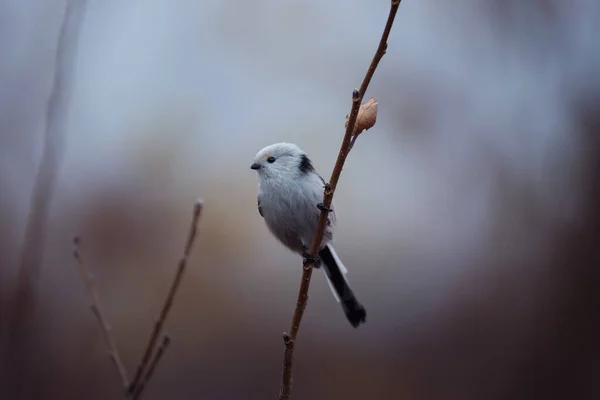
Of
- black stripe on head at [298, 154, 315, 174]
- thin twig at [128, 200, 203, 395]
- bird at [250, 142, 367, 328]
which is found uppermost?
black stripe on head at [298, 154, 315, 174]

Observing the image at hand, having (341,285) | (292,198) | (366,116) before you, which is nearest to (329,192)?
(366,116)

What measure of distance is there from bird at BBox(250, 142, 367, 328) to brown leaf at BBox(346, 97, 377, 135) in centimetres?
75

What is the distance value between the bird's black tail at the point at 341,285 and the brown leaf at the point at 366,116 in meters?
0.96

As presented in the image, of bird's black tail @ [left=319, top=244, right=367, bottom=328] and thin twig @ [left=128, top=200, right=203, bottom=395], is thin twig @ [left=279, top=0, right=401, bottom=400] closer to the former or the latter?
thin twig @ [left=128, top=200, right=203, bottom=395]

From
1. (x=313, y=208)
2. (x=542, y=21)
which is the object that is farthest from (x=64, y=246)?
(x=542, y=21)

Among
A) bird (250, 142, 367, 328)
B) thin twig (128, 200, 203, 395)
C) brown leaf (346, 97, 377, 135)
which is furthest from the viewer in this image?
bird (250, 142, 367, 328)

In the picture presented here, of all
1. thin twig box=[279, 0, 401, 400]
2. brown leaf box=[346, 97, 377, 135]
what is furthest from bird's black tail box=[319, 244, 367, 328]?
brown leaf box=[346, 97, 377, 135]

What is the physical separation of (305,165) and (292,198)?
155 millimetres

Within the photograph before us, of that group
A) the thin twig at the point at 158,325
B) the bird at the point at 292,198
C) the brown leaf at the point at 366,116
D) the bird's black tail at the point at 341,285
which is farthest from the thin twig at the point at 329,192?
the bird's black tail at the point at 341,285

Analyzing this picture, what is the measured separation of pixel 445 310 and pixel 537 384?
0.69 m

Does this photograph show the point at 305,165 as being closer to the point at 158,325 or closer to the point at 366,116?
the point at 366,116

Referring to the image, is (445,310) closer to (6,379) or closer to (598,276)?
(598,276)

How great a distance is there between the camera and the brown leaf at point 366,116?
1.20 metres

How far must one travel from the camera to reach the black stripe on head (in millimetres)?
2029
